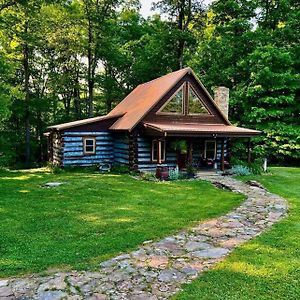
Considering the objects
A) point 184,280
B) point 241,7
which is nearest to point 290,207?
point 184,280

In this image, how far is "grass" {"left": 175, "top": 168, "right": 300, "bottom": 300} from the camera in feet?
14.0

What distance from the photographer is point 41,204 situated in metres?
9.51

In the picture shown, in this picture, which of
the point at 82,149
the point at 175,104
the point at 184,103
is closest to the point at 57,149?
the point at 82,149

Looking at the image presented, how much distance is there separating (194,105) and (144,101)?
2951 mm

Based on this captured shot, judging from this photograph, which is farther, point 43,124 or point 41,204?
point 43,124

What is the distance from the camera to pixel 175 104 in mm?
18297

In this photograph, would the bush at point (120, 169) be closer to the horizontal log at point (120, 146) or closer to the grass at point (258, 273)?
the horizontal log at point (120, 146)

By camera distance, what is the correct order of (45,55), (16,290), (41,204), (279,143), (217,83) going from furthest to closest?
(45,55) → (217,83) → (279,143) → (41,204) → (16,290)

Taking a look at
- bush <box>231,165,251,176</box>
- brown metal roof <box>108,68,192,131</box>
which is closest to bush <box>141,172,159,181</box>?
brown metal roof <box>108,68,192,131</box>

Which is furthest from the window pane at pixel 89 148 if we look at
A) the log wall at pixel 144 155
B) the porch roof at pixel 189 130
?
the porch roof at pixel 189 130

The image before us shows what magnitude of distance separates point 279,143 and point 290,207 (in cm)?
1481

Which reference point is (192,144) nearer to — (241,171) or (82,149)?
(241,171)

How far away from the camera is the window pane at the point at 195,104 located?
61.2 ft

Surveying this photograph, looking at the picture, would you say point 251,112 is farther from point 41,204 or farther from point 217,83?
point 41,204
